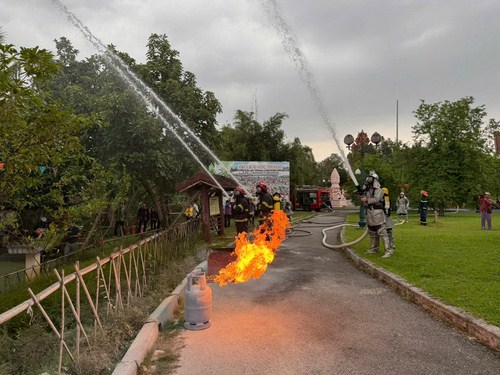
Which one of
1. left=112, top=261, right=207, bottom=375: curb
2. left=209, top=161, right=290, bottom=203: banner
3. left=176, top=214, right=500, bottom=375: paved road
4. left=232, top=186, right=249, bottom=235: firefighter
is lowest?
left=176, top=214, right=500, bottom=375: paved road

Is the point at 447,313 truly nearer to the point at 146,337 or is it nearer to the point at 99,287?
the point at 146,337

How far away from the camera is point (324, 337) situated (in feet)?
16.4

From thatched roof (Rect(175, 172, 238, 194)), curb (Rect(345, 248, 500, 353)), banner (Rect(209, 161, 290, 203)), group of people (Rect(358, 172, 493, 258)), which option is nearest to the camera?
curb (Rect(345, 248, 500, 353))

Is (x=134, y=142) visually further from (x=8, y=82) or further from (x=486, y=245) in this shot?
(x=486, y=245)

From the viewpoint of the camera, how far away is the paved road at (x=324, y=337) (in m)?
4.17

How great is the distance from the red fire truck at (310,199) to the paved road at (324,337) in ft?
120

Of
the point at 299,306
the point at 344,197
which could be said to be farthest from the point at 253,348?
the point at 344,197

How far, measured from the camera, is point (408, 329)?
5254 millimetres

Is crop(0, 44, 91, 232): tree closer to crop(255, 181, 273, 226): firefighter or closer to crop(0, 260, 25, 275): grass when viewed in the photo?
crop(255, 181, 273, 226): firefighter

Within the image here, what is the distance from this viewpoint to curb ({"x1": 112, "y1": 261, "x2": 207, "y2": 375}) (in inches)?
153

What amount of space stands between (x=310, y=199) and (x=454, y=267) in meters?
35.9

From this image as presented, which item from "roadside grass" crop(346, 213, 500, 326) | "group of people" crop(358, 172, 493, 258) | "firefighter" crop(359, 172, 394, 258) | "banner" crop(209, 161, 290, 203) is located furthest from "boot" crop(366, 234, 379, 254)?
"banner" crop(209, 161, 290, 203)

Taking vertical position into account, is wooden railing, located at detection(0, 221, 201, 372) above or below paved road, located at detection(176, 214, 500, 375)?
above

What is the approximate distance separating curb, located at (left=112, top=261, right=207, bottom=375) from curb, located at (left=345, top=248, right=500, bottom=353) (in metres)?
3.91
